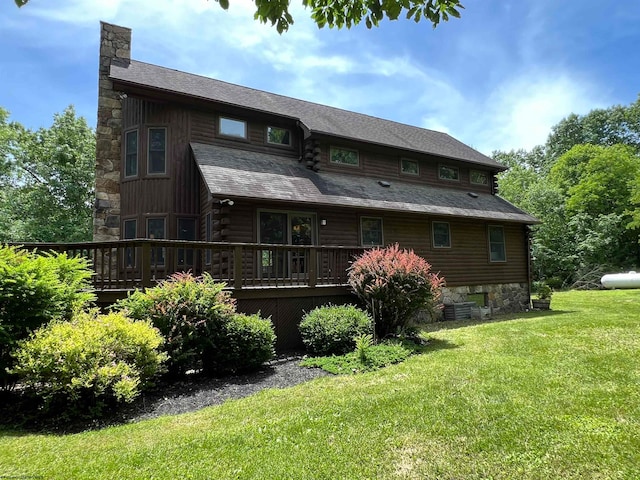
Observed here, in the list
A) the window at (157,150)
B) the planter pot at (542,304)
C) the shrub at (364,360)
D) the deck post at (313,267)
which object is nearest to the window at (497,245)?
the planter pot at (542,304)

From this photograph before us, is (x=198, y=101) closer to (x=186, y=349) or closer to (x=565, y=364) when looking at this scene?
(x=186, y=349)

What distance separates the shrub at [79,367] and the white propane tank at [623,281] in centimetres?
2545

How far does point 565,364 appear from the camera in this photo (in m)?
5.76

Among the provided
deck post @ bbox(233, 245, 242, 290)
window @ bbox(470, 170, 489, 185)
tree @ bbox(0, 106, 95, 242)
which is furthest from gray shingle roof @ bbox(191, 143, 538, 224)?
tree @ bbox(0, 106, 95, 242)

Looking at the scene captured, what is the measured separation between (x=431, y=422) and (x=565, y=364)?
3.35 meters

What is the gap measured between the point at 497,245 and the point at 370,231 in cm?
609

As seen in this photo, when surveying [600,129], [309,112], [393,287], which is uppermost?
[600,129]

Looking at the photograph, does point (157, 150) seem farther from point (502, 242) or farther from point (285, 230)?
point (502, 242)

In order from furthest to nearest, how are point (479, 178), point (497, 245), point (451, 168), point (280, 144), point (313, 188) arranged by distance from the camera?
1. point (479, 178)
2. point (451, 168)
3. point (497, 245)
4. point (280, 144)
5. point (313, 188)

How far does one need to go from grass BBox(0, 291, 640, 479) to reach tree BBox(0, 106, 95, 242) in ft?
74.9

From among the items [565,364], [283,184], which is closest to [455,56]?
[283,184]

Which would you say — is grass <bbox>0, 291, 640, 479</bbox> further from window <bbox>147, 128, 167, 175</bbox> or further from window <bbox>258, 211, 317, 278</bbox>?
window <bbox>147, 128, 167, 175</bbox>

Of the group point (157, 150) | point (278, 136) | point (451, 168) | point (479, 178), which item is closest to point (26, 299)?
point (157, 150)

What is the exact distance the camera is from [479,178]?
16609mm
